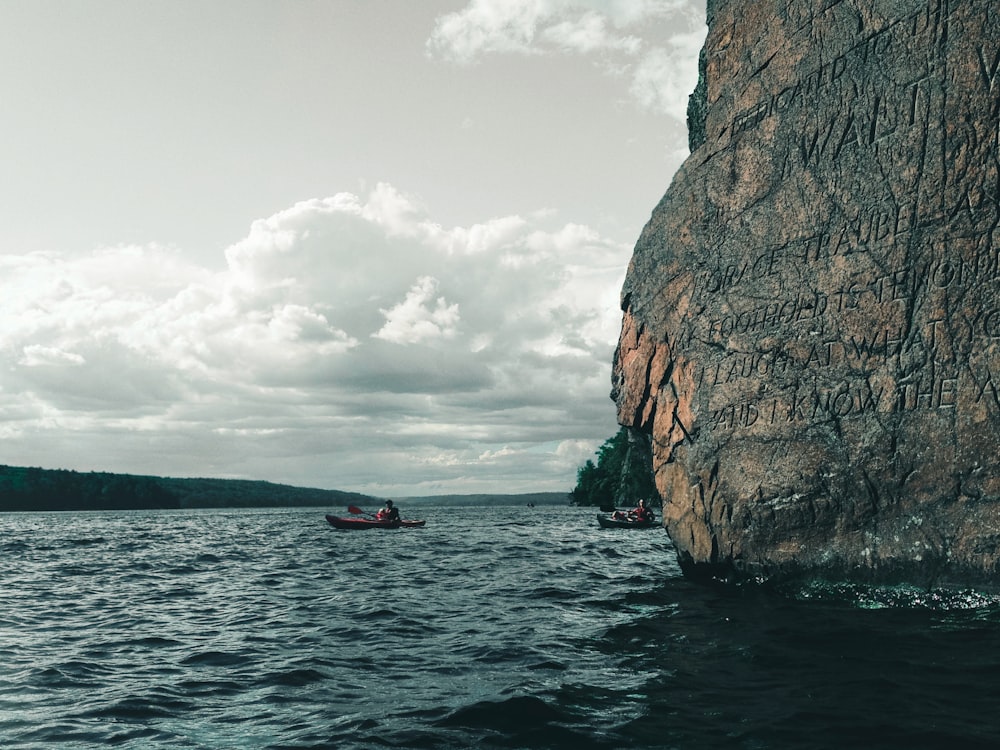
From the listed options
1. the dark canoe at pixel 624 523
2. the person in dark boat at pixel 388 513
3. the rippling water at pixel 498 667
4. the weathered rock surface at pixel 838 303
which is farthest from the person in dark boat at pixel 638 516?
the weathered rock surface at pixel 838 303

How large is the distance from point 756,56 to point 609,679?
587 inches

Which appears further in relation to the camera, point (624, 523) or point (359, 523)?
point (359, 523)

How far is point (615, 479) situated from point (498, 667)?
4467 inches

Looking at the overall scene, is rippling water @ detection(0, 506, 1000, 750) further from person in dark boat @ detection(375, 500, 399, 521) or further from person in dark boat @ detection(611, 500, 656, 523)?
person in dark boat @ detection(375, 500, 399, 521)

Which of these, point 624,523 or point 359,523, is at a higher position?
point 624,523

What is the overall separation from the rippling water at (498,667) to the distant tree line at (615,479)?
63114 mm

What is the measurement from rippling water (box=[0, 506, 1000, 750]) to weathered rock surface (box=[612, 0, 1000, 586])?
161 cm

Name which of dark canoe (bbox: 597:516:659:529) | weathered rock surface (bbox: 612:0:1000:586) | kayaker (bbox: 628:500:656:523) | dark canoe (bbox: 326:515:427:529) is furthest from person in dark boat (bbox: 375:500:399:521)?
weathered rock surface (bbox: 612:0:1000:586)

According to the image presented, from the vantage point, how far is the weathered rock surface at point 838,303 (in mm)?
13148

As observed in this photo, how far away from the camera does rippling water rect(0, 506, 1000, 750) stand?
768 centimetres

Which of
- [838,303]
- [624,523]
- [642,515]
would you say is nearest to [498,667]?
[838,303]

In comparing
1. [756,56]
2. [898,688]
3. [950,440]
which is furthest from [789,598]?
[756,56]

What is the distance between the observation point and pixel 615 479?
4774 inches

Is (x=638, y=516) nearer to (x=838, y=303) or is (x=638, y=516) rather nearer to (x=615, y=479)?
(x=838, y=303)
